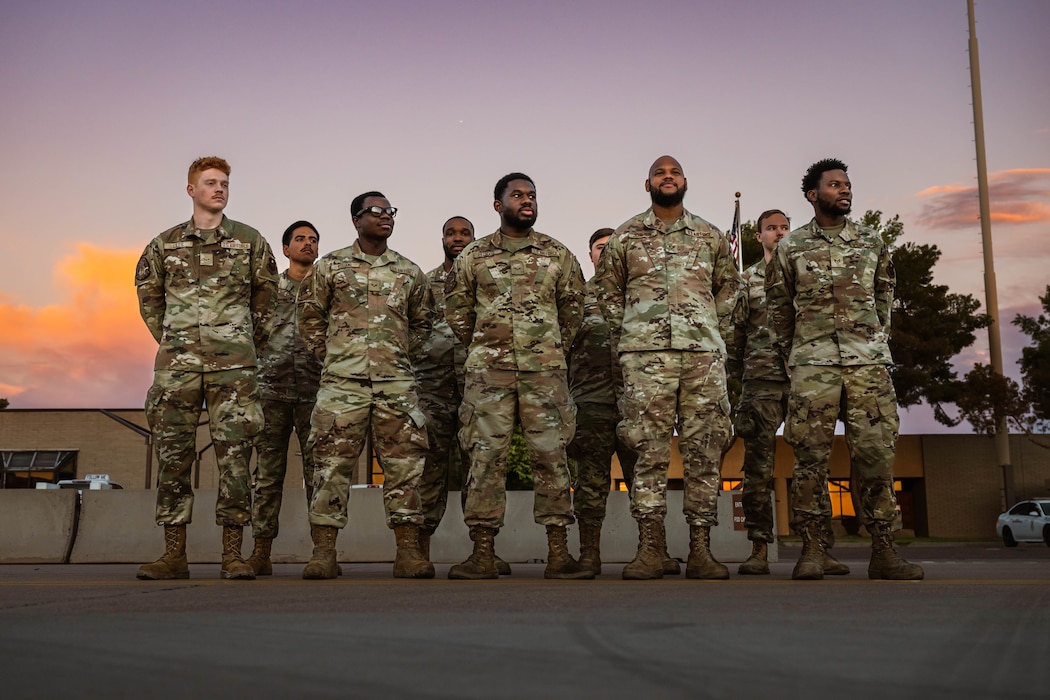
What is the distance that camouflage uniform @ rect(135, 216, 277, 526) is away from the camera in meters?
6.89

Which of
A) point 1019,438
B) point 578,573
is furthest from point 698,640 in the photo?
point 1019,438

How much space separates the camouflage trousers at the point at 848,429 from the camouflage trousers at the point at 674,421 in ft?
1.62

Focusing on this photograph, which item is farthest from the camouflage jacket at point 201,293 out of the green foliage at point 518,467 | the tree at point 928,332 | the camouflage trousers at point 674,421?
the green foliage at point 518,467

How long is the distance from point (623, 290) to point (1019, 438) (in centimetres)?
3953

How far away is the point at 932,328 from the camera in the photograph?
36281 millimetres

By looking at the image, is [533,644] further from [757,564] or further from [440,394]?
[440,394]

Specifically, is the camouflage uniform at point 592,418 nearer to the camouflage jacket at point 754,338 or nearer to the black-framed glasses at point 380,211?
the camouflage jacket at point 754,338

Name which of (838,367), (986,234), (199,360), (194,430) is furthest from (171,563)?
(986,234)

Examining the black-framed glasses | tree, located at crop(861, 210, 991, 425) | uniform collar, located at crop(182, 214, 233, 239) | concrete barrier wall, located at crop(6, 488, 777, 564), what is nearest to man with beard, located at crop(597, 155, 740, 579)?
the black-framed glasses

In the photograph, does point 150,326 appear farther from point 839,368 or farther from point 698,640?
point 698,640

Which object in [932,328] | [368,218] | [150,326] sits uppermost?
[932,328]

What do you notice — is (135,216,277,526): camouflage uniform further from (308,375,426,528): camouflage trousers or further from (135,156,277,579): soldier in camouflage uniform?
(308,375,426,528): camouflage trousers

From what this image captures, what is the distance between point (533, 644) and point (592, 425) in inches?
201

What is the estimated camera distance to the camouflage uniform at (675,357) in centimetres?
677
